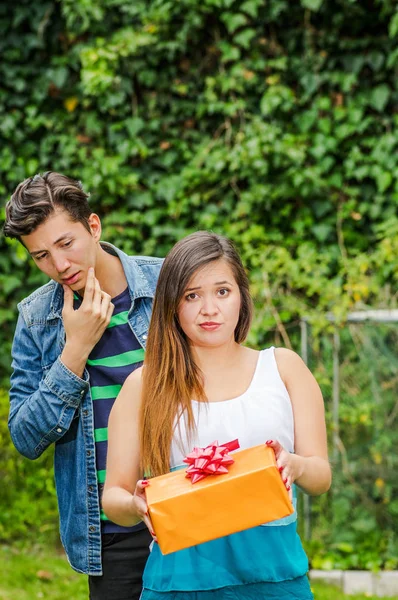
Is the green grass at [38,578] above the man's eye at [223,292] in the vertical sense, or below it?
below

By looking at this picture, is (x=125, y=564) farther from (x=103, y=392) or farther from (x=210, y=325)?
(x=210, y=325)

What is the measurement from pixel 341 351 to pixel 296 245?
1.14m

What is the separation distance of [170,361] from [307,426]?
335 millimetres

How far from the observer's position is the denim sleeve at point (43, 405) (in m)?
2.23

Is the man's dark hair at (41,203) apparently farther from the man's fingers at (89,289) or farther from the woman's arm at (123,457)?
the woman's arm at (123,457)

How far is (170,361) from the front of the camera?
73.9 inches

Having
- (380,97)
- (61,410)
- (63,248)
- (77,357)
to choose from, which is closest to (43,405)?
(61,410)

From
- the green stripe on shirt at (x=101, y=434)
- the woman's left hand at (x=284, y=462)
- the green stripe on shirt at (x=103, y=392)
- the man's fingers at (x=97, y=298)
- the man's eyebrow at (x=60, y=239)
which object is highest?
the man's eyebrow at (x=60, y=239)

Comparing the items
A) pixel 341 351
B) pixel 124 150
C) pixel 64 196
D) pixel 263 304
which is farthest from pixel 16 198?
pixel 124 150

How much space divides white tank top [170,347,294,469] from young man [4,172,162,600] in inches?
20.6

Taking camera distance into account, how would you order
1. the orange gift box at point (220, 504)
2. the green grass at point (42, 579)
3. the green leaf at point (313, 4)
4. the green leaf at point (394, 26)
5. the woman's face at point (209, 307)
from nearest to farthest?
1. the orange gift box at point (220, 504)
2. the woman's face at point (209, 307)
3. the green grass at point (42, 579)
4. the green leaf at point (394, 26)
5. the green leaf at point (313, 4)

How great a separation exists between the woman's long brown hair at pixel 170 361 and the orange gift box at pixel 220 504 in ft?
0.58

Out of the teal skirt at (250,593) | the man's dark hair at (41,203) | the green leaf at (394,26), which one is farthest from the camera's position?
the green leaf at (394,26)

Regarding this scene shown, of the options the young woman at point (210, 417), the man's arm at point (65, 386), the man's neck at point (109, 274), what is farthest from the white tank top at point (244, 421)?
the man's neck at point (109, 274)
